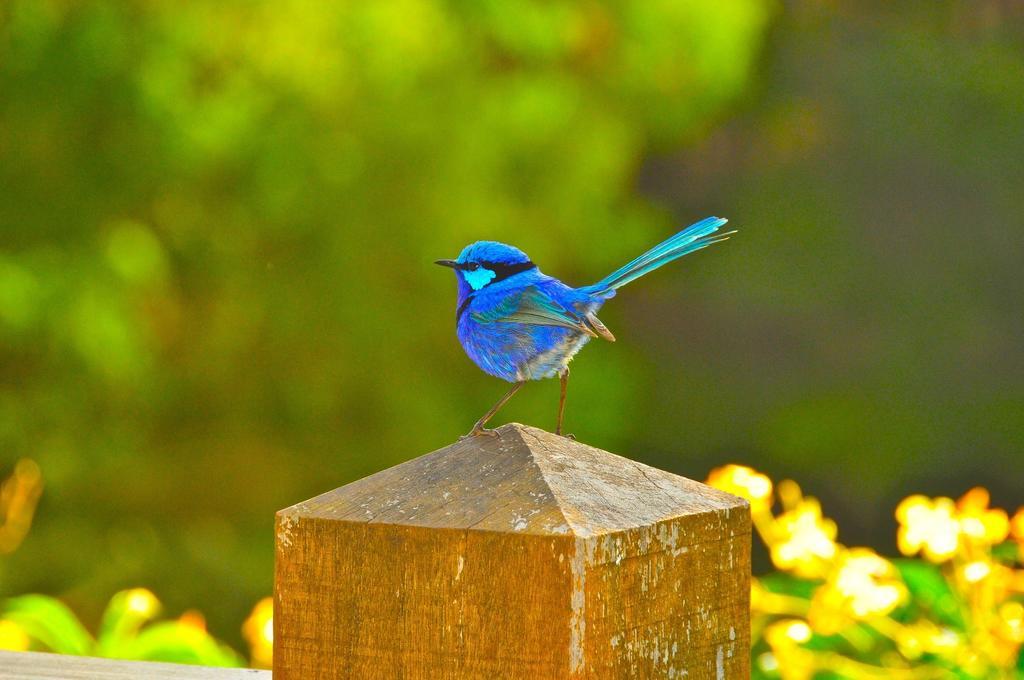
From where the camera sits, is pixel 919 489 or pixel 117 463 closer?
pixel 919 489

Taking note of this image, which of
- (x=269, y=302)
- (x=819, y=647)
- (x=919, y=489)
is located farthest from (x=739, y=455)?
(x=269, y=302)

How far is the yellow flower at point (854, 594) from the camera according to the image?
10.9 feet

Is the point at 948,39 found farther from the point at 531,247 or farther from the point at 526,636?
the point at 526,636

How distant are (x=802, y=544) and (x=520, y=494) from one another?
2632mm

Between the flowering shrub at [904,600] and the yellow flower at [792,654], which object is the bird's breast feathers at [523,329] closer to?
the flowering shrub at [904,600]

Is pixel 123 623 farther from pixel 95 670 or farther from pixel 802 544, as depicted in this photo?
pixel 95 670

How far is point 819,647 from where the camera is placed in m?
3.55

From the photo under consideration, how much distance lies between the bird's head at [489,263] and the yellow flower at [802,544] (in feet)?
6.75

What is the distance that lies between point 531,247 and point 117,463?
1.88m

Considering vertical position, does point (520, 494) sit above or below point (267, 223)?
below

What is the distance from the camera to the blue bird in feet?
5.17

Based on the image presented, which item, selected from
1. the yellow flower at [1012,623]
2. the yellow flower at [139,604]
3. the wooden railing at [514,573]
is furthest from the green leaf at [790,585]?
the wooden railing at [514,573]

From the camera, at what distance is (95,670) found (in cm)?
129

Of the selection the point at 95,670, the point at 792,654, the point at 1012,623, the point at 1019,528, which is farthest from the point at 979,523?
the point at 95,670
